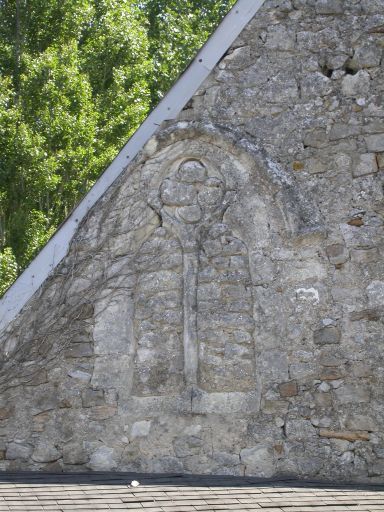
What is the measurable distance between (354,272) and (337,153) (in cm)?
86

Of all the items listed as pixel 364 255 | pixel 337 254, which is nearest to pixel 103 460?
pixel 337 254

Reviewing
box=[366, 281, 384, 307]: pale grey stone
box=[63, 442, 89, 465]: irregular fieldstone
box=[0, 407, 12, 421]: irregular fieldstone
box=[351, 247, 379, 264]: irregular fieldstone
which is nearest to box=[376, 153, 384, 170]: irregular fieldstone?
box=[351, 247, 379, 264]: irregular fieldstone

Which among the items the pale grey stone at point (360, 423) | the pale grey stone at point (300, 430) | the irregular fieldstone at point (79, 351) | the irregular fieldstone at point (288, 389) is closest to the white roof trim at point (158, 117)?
the irregular fieldstone at point (79, 351)

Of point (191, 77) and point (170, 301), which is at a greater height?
point (191, 77)

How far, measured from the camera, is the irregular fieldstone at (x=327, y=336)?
7234 mm

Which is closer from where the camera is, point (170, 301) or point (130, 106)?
point (170, 301)

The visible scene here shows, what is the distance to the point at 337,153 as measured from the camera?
7.56 m

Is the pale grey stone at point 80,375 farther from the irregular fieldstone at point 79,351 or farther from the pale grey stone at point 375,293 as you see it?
the pale grey stone at point 375,293

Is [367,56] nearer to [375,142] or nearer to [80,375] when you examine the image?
[375,142]

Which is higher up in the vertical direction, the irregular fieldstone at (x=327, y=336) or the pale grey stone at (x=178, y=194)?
the pale grey stone at (x=178, y=194)

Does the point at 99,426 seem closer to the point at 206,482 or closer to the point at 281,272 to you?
the point at 206,482

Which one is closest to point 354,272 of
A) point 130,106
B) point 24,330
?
point 24,330

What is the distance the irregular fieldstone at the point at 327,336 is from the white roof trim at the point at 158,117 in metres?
1.85

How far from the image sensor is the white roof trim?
7762 mm
